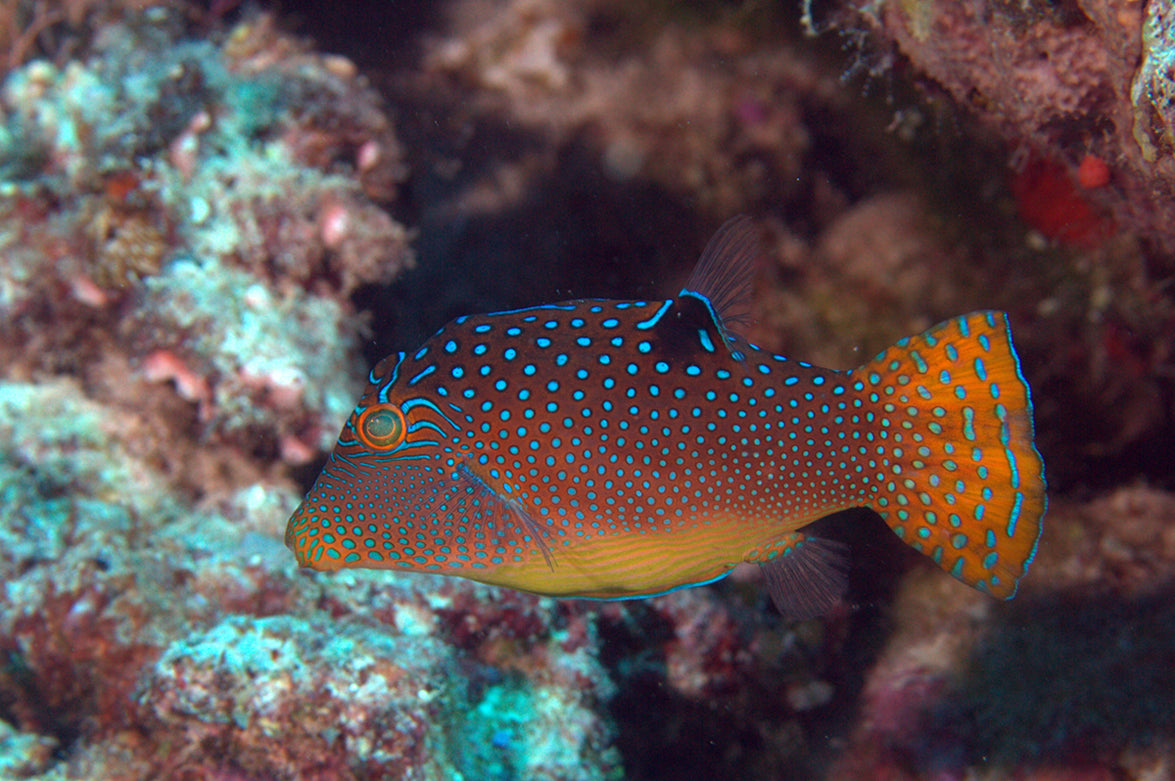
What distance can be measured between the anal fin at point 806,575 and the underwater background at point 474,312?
4.10 ft

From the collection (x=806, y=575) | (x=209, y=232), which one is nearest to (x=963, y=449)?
(x=806, y=575)

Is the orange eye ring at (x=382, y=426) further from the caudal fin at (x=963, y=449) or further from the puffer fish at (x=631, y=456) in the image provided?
the caudal fin at (x=963, y=449)

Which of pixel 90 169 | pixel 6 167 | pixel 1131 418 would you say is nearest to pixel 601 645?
pixel 1131 418

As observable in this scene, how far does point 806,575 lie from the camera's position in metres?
2.76

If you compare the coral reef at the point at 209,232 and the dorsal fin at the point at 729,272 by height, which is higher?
the dorsal fin at the point at 729,272

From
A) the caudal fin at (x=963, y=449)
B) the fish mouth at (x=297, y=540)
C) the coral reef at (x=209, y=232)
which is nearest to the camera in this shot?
the caudal fin at (x=963, y=449)

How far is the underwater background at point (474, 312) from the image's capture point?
3.13 metres

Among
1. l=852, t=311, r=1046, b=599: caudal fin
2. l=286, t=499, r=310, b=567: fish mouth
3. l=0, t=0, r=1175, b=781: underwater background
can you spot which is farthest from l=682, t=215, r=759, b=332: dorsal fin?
l=286, t=499, r=310, b=567: fish mouth

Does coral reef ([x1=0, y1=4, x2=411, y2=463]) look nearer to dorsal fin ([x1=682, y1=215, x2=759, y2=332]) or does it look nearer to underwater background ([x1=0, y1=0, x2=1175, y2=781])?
underwater background ([x1=0, y1=0, x2=1175, y2=781])

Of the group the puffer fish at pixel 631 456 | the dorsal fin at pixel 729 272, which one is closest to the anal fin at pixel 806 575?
the puffer fish at pixel 631 456

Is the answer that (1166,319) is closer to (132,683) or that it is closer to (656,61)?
(656,61)

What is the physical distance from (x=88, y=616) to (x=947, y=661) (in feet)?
16.1

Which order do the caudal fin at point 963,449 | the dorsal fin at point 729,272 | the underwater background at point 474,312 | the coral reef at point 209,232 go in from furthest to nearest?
the coral reef at point 209,232 < the underwater background at point 474,312 < the dorsal fin at point 729,272 < the caudal fin at point 963,449

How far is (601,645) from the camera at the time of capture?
3.76 m
